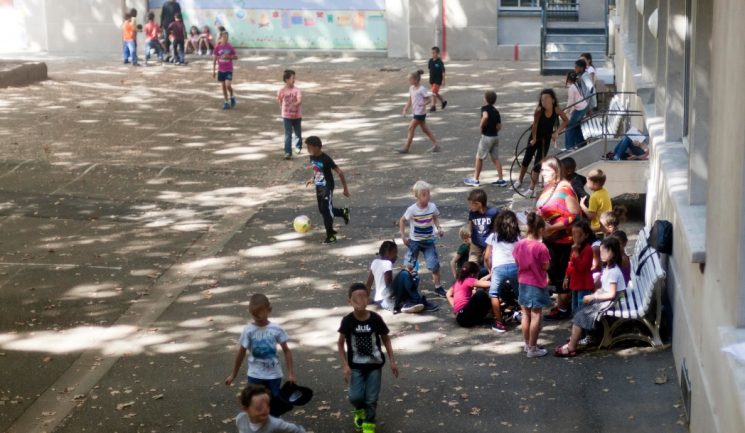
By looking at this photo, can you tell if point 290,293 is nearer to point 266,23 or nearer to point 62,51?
point 266,23

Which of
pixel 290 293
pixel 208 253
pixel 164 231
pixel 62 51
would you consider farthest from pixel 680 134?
pixel 62 51

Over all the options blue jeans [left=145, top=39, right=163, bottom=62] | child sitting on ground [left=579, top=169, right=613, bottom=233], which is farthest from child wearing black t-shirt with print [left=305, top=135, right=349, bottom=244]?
blue jeans [left=145, top=39, right=163, bottom=62]

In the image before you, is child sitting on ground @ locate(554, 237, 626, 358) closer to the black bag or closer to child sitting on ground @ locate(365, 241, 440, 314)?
the black bag

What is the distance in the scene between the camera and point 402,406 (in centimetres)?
1056

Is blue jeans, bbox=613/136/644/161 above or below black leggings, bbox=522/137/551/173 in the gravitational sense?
above

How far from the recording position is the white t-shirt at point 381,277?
511 inches

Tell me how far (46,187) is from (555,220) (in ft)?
32.4

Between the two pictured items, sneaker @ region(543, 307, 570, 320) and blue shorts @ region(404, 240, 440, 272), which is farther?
blue shorts @ region(404, 240, 440, 272)

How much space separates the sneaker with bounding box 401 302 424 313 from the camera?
42.8 ft

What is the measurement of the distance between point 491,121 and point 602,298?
7.77m

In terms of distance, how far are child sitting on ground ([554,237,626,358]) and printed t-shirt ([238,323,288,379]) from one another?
3357mm

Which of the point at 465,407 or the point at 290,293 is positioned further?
the point at 290,293

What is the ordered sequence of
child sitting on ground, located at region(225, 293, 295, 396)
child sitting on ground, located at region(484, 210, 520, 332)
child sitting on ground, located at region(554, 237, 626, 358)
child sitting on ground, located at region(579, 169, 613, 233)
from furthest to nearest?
child sitting on ground, located at region(579, 169, 613, 233)
child sitting on ground, located at region(484, 210, 520, 332)
child sitting on ground, located at region(554, 237, 626, 358)
child sitting on ground, located at region(225, 293, 295, 396)

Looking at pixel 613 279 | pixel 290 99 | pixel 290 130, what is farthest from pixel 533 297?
pixel 290 130
